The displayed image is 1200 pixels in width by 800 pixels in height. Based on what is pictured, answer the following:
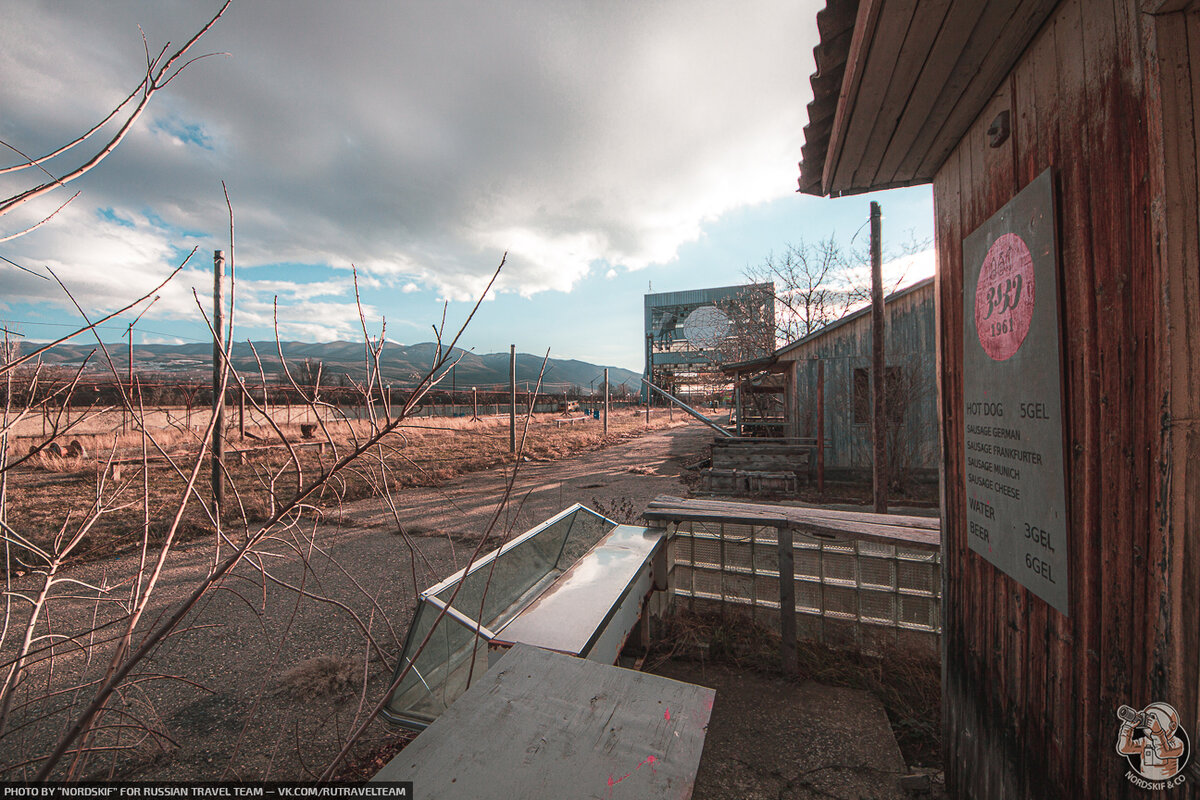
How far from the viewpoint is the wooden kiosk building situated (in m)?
1.09

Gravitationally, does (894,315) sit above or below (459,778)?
above

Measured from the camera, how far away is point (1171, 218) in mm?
1085

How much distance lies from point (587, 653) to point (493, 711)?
3.64 feet

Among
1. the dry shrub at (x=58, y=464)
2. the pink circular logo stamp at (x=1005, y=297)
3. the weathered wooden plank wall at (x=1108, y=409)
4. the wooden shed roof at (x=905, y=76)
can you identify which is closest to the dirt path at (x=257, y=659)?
the weathered wooden plank wall at (x=1108, y=409)

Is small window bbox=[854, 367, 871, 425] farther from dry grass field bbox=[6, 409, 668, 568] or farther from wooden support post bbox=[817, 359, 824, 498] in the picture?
dry grass field bbox=[6, 409, 668, 568]

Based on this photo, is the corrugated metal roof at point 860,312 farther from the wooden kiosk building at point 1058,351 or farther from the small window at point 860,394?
the wooden kiosk building at point 1058,351

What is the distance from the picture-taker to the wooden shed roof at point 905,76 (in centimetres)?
157

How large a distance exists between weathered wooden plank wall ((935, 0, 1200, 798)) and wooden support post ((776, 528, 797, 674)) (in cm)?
154

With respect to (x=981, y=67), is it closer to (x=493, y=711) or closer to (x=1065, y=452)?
(x=1065, y=452)

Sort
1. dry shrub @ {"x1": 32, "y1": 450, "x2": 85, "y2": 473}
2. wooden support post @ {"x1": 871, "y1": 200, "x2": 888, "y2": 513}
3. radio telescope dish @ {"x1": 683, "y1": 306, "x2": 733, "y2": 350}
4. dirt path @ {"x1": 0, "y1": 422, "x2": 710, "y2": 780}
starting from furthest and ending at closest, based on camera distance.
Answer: radio telescope dish @ {"x1": 683, "y1": 306, "x2": 733, "y2": 350} < dry shrub @ {"x1": 32, "y1": 450, "x2": 85, "y2": 473} < wooden support post @ {"x1": 871, "y1": 200, "x2": 888, "y2": 513} < dirt path @ {"x1": 0, "y1": 422, "x2": 710, "y2": 780}

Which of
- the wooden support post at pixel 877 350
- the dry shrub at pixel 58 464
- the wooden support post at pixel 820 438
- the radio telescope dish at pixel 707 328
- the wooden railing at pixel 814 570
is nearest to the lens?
the wooden railing at pixel 814 570

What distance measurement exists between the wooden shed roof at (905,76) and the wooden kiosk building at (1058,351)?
0.01 m

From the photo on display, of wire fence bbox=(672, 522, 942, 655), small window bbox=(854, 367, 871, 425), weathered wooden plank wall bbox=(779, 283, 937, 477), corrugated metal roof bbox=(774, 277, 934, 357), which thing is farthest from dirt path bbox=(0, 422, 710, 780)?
corrugated metal roof bbox=(774, 277, 934, 357)

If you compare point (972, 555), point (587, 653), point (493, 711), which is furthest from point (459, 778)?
point (972, 555)
